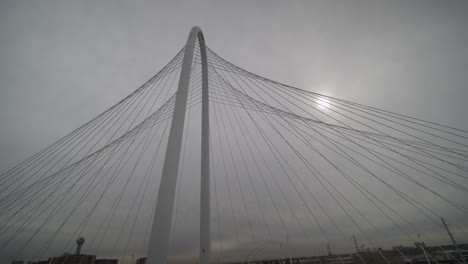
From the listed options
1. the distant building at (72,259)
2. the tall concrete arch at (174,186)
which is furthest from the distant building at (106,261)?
the tall concrete arch at (174,186)

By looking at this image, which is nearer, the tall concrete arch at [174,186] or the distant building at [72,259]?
the tall concrete arch at [174,186]

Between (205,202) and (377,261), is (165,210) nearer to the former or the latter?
(205,202)

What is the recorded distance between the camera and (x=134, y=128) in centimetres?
1347

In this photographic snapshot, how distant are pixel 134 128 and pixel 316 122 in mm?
11706

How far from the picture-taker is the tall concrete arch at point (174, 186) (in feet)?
19.6

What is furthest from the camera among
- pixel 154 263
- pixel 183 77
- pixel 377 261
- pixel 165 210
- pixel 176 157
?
pixel 377 261

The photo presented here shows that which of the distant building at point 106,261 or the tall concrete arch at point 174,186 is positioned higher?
the distant building at point 106,261

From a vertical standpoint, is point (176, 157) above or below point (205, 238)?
above

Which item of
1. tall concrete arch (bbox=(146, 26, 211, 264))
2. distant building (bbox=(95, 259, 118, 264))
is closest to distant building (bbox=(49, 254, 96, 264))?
distant building (bbox=(95, 259, 118, 264))

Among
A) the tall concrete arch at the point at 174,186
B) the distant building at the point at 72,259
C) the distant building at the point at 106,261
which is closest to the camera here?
the tall concrete arch at the point at 174,186

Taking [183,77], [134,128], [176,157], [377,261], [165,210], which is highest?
[134,128]

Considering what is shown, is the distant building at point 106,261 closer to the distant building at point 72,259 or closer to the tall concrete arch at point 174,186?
the distant building at point 72,259

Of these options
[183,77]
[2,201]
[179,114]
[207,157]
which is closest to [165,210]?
[179,114]

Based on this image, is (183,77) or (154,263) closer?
(154,263)
